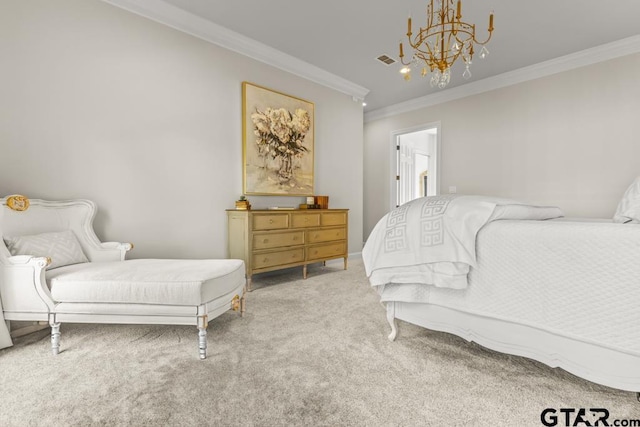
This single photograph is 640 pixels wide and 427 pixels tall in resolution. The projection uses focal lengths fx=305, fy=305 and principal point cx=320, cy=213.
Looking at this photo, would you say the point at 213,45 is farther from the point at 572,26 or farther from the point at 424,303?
the point at 572,26

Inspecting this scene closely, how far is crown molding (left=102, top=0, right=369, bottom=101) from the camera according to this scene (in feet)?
9.55

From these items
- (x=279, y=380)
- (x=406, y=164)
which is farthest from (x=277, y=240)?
(x=406, y=164)

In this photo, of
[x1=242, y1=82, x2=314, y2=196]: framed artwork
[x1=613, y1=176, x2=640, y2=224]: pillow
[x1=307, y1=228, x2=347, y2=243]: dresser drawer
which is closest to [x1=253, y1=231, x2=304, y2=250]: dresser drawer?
[x1=307, y1=228, x2=347, y2=243]: dresser drawer

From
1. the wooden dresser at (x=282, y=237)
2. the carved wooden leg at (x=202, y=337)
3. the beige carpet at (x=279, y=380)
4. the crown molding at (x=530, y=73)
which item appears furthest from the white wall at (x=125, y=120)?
the crown molding at (x=530, y=73)

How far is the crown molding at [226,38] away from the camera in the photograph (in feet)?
9.55

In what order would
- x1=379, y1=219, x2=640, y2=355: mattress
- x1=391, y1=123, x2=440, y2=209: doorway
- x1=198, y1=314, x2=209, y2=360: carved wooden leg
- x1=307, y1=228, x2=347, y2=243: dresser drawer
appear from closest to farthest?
x1=379, y1=219, x2=640, y2=355: mattress < x1=198, y1=314, x2=209, y2=360: carved wooden leg < x1=307, y1=228, x2=347, y2=243: dresser drawer < x1=391, y1=123, x2=440, y2=209: doorway

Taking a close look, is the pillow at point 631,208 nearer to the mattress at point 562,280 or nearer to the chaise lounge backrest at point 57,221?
the mattress at point 562,280

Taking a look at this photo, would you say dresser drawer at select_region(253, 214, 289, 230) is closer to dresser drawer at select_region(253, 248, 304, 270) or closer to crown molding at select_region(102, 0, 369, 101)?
dresser drawer at select_region(253, 248, 304, 270)

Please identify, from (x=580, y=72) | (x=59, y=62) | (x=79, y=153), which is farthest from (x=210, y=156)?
(x=580, y=72)

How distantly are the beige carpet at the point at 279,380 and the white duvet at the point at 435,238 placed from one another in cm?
48

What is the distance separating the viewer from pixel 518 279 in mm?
1507

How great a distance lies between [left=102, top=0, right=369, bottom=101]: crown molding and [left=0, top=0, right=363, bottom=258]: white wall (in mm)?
74

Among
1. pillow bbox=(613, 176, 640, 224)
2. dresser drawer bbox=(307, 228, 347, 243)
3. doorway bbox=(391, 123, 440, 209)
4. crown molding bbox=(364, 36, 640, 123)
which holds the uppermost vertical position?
crown molding bbox=(364, 36, 640, 123)

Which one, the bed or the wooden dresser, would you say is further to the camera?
the wooden dresser
